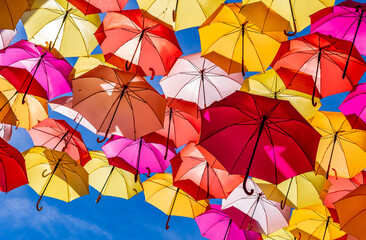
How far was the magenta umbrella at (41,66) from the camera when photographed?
374 inches

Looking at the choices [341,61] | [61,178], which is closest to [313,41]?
[341,61]

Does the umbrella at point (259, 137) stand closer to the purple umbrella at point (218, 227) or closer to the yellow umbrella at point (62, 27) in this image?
the yellow umbrella at point (62, 27)

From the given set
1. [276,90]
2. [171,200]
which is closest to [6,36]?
[171,200]

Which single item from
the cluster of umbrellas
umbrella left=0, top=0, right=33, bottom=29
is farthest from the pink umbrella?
umbrella left=0, top=0, right=33, bottom=29

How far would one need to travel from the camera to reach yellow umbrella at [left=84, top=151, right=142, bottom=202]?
12656 millimetres

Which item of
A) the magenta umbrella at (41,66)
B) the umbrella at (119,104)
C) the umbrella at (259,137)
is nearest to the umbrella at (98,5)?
the umbrella at (119,104)

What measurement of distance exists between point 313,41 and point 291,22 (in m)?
1.02

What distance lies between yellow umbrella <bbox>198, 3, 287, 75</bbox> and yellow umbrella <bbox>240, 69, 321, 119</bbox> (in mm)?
842

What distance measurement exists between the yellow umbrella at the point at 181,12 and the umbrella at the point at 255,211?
19.1 ft

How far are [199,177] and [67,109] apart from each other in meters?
4.81

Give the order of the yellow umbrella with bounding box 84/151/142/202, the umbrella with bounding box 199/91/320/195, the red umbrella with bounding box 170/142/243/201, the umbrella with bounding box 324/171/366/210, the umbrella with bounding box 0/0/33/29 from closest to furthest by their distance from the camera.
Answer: the umbrella with bounding box 199/91/320/195, the umbrella with bounding box 0/0/33/29, the umbrella with bounding box 324/171/366/210, the red umbrella with bounding box 170/142/243/201, the yellow umbrella with bounding box 84/151/142/202

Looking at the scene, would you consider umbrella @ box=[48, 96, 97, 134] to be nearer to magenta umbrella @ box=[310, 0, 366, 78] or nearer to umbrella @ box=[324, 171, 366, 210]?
magenta umbrella @ box=[310, 0, 366, 78]

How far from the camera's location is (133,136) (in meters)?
9.15

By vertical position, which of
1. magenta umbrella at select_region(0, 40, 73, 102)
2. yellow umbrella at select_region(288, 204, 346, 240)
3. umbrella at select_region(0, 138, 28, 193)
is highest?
magenta umbrella at select_region(0, 40, 73, 102)
